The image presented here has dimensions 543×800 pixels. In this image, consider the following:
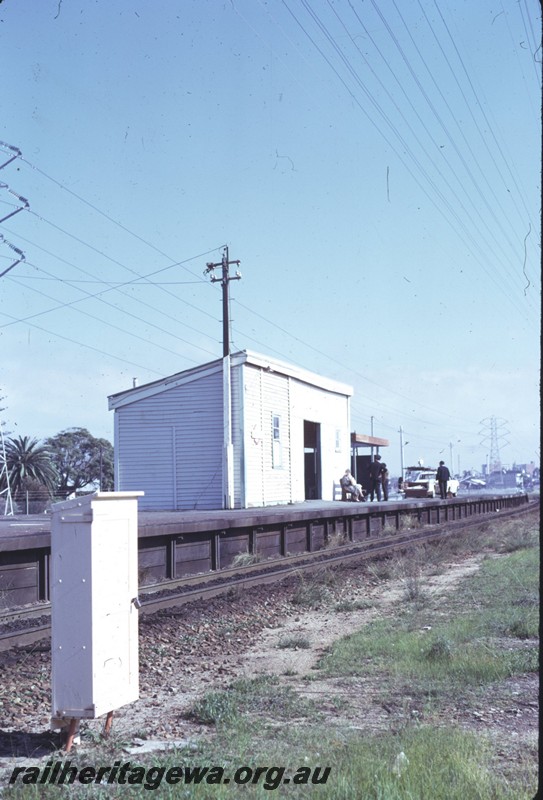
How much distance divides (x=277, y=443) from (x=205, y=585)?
16.0m

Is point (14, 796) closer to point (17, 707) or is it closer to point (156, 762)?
point (156, 762)

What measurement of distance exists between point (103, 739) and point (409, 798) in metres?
1.88

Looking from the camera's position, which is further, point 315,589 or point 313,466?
point 313,466

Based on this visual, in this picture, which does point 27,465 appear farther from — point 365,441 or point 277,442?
point 277,442

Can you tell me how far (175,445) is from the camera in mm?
26062

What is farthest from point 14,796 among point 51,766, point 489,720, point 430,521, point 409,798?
point 430,521

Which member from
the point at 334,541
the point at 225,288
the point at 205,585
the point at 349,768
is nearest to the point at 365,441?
the point at 225,288

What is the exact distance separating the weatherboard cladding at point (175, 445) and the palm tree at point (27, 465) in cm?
4004

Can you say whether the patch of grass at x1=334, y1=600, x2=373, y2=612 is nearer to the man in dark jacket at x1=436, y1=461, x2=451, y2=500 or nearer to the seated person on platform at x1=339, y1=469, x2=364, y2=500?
the seated person on platform at x1=339, y1=469, x2=364, y2=500

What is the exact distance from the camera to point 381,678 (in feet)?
20.8

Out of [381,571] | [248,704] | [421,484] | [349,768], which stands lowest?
[421,484]

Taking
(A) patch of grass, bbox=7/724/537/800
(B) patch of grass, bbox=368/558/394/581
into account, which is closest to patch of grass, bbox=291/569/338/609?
(B) patch of grass, bbox=368/558/394/581

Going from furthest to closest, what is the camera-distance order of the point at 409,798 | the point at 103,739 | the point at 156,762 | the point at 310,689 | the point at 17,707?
the point at 310,689, the point at 17,707, the point at 103,739, the point at 156,762, the point at 409,798

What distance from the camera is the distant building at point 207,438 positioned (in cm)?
2530
